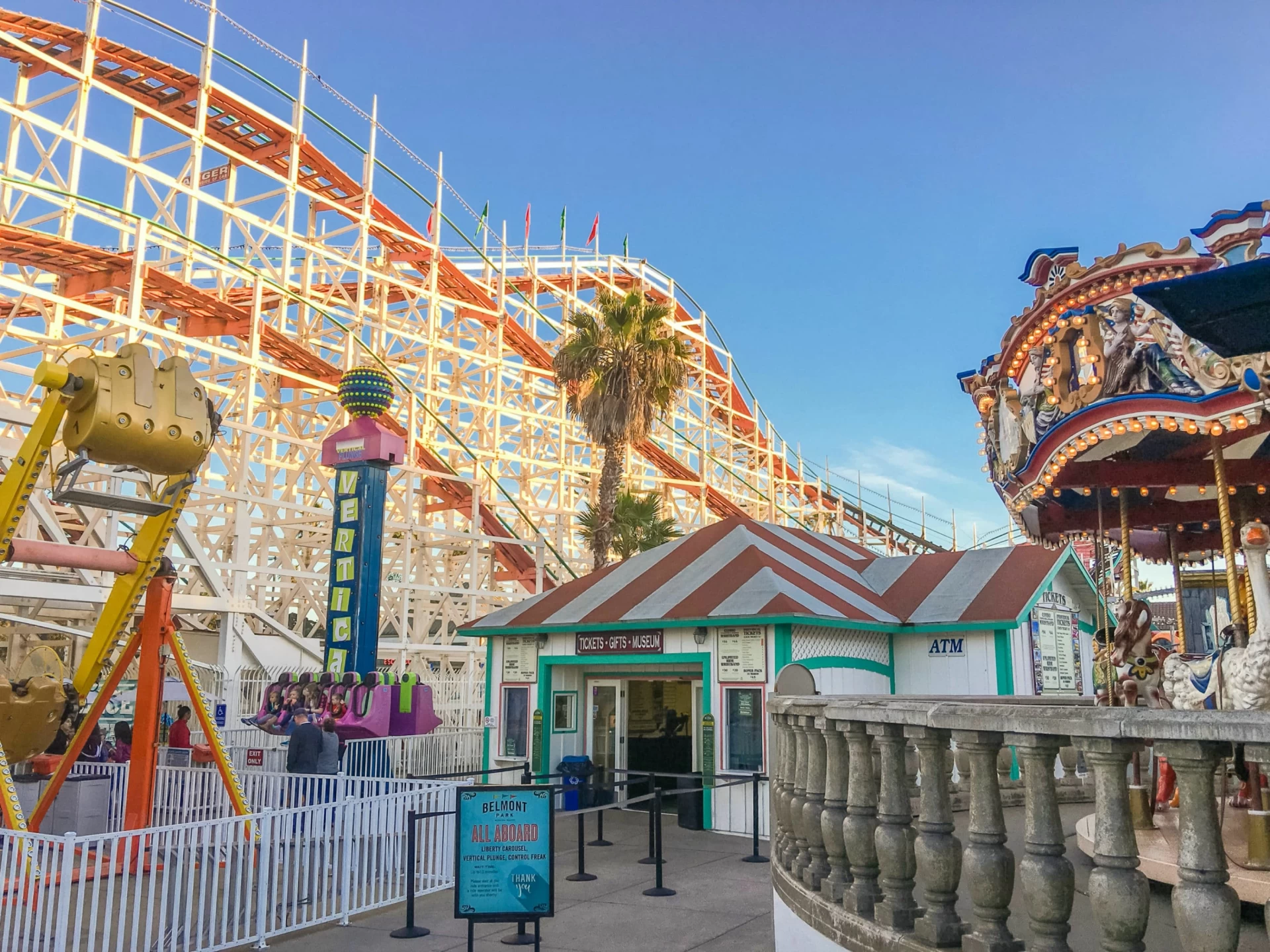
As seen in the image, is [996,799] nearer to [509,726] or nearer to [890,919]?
[890,919]

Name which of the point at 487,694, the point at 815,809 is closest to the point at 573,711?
the point at 487,694

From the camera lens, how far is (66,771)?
8844 mm

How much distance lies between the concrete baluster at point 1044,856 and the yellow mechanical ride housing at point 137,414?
708 centimetres

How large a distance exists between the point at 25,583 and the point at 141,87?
1084 centimetres

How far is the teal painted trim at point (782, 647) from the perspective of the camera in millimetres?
11953

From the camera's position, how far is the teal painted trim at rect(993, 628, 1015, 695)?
12781mm

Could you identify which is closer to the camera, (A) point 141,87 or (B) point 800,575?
(B) point 800,575

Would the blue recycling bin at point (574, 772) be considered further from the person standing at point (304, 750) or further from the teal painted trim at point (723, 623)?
the person standing at point (304, 750)

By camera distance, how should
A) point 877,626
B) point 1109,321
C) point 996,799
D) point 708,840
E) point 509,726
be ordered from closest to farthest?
point 996,799
point 1109,321
point 708,840
point 877,626
point 509,726

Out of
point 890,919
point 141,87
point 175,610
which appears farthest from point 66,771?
point 141,87

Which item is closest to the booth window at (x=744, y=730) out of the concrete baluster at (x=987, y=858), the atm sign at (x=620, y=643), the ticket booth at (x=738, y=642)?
the ticket booth at (x=738, y=642)

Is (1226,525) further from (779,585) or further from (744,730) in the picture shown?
(744,730)

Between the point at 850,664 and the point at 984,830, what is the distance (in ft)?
32.8

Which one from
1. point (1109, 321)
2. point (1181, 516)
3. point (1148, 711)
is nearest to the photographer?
point (1148, 711)
